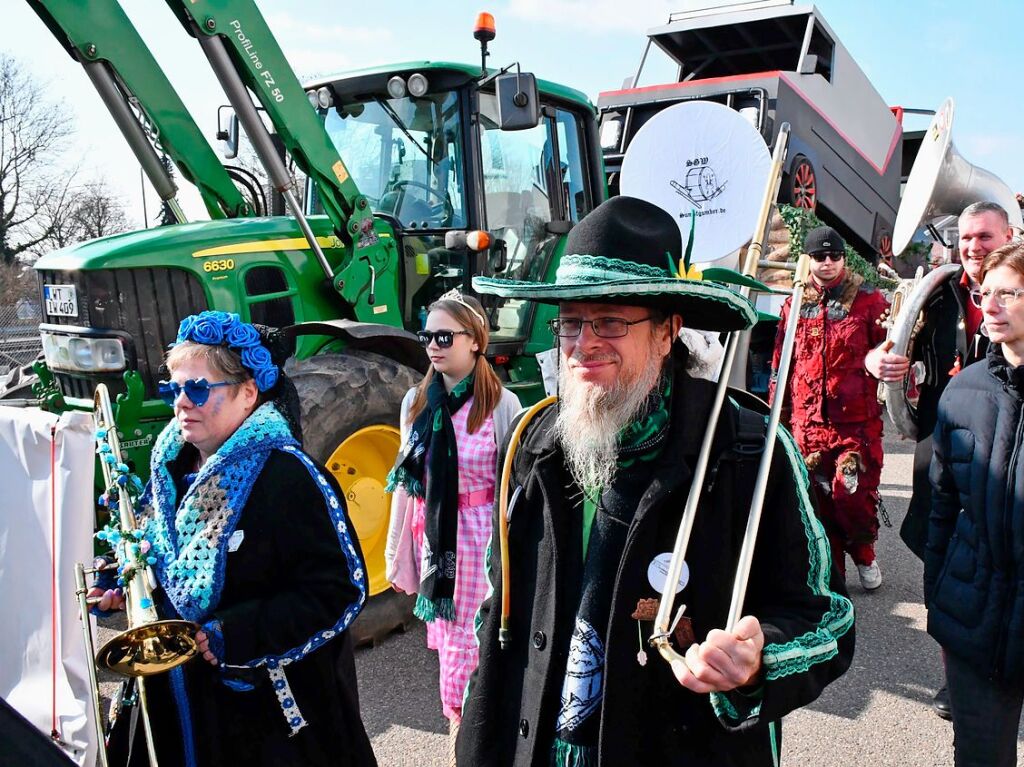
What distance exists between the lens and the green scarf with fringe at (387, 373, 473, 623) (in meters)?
3.04

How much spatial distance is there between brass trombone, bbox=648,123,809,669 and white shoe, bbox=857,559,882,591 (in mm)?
3515

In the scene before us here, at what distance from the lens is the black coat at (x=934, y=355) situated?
10.3ft

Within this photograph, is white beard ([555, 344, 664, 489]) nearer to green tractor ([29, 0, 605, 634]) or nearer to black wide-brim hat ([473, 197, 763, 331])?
black wide-brim hat ([473, 197, 763, 331])

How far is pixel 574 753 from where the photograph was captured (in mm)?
1632

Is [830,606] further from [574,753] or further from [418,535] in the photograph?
[418,535]

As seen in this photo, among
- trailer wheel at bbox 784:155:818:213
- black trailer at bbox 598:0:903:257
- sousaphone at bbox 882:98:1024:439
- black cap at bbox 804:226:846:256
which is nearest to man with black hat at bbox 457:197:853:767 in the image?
sousaphone at bbox 882:98:1024:439

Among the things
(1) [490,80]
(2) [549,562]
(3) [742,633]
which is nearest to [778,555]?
(3) [742,633]

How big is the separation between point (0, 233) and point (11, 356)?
563 inches

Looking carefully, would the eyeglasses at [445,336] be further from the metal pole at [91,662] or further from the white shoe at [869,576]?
the white shoe at [869,576]

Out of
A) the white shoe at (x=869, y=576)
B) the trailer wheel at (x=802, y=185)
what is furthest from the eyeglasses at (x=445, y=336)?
the trailer wheel at (x=802, y=185)

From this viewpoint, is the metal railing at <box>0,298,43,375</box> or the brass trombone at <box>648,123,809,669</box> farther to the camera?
the metal railing at <box>0,298,43,375</box>

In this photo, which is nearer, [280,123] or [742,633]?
[742,633]

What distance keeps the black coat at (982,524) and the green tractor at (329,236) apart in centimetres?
257

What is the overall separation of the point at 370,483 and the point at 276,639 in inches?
98.3
